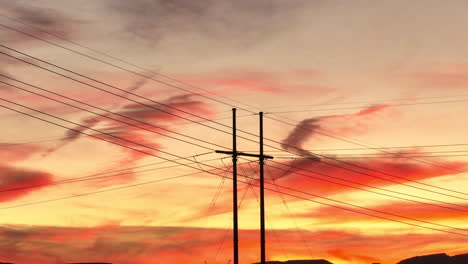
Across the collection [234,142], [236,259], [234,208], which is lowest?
[236,259]

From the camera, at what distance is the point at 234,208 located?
5916cm

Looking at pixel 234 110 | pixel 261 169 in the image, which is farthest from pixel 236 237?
pixel 234 110

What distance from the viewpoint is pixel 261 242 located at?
60031 mm

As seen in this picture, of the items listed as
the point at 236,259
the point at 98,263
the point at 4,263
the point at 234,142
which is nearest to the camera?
the point at 236,259

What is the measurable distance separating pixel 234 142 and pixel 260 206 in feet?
18.6

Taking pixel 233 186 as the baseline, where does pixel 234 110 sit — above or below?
above

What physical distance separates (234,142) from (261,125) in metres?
4.26

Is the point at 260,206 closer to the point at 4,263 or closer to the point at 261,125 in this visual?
the point at 261,125

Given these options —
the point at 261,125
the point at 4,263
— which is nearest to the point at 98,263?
the point at 4,263

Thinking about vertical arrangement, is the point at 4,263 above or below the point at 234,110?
below

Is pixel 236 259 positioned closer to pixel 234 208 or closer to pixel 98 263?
pixel 234 208

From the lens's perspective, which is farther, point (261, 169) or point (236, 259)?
point (261, 169)

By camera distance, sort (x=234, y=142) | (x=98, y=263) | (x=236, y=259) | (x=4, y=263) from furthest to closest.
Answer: (x=4, y=263), (x=98, y=263), (x=234, y=142), (x=236, y=259)

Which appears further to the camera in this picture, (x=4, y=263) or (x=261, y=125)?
(x=4, y=263)
